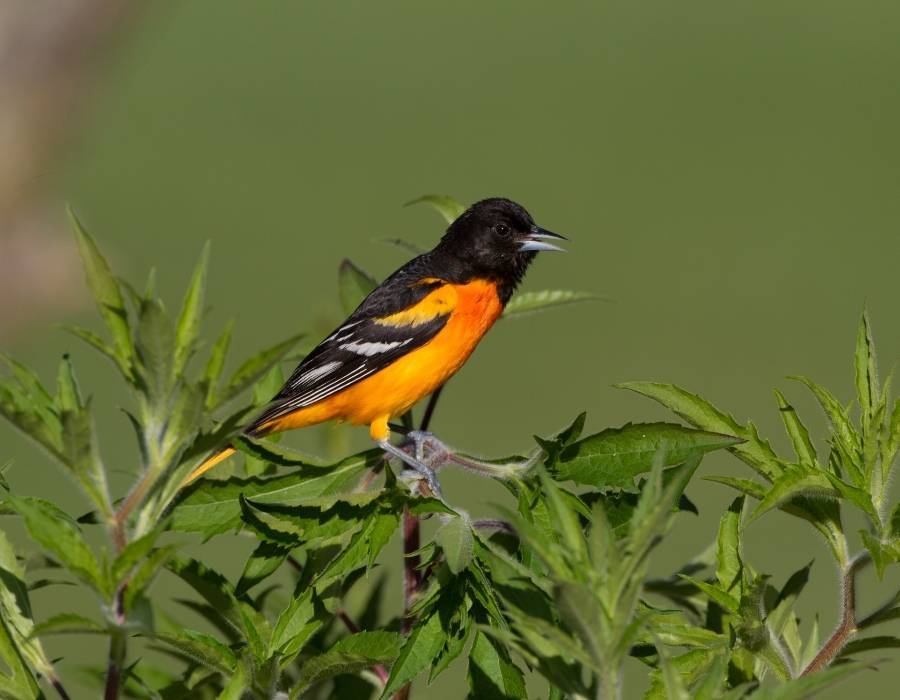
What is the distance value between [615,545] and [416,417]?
4.41 m

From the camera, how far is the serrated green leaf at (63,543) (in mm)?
1487

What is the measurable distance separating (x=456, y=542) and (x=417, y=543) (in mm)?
386

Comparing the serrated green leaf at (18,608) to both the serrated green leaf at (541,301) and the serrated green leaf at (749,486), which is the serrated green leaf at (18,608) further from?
the serrated green leaf at (541,301)

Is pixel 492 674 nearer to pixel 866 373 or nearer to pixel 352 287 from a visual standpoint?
pixel 866 373

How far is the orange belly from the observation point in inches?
169

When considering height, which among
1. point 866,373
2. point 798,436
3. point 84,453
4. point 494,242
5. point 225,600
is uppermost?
point 494,242

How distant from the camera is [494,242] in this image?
474 centimetres

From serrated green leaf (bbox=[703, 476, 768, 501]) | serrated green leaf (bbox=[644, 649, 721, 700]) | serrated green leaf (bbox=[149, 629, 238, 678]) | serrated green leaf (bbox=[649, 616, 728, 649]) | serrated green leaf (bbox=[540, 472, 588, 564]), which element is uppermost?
serrated green leaf (bbox=[703, 476, 768, 501])

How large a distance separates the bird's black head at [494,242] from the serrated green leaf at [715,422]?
107 inches

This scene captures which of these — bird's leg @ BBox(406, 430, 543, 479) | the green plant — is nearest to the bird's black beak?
bird's leg @ BBox(406, 430, 543, 479)

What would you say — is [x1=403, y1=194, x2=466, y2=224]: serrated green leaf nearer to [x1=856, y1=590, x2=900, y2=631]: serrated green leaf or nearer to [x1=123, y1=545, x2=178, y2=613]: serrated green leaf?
[x1=856, y1=590, x2=900, y2=631]: serrated green leaf

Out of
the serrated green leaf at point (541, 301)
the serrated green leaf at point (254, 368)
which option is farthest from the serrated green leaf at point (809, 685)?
the serrated green leaf at point (541, 301)

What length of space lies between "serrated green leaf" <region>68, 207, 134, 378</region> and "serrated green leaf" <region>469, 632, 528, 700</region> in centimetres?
68

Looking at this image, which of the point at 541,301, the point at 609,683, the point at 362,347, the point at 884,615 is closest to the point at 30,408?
the point at 609,683
